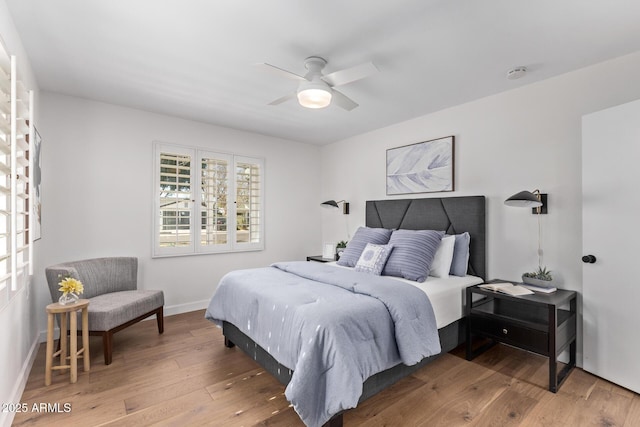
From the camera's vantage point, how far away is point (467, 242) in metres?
3.17

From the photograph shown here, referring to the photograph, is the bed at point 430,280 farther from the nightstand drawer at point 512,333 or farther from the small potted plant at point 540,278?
the small potted plant at point 540,278

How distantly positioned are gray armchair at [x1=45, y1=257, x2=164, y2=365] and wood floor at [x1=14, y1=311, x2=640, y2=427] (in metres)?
0.31

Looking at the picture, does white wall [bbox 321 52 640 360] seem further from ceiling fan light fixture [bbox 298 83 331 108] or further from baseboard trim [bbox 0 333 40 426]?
baseboard trim [bbox 0 333 40 426]

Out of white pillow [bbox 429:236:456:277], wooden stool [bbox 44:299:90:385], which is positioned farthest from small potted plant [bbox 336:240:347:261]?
wooden stool [bbox 44:299:90:385]

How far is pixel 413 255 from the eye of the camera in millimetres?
2980

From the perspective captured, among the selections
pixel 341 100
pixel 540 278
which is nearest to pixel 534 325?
pixel 540 278

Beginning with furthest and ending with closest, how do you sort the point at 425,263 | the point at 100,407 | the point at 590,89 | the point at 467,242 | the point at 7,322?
1. the point at 467,242
2. the point at 425,263
3. the point at 590,89
4. the point at 100,407
5. the point at 7,322

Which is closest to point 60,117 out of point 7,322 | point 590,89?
point 7,322

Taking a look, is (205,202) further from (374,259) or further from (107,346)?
(374,259)

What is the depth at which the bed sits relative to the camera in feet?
6.99

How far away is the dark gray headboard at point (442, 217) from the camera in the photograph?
3191 mm

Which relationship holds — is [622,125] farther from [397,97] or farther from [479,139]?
[397,97]

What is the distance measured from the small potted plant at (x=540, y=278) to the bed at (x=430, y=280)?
419 mm

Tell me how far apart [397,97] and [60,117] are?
350 cm
